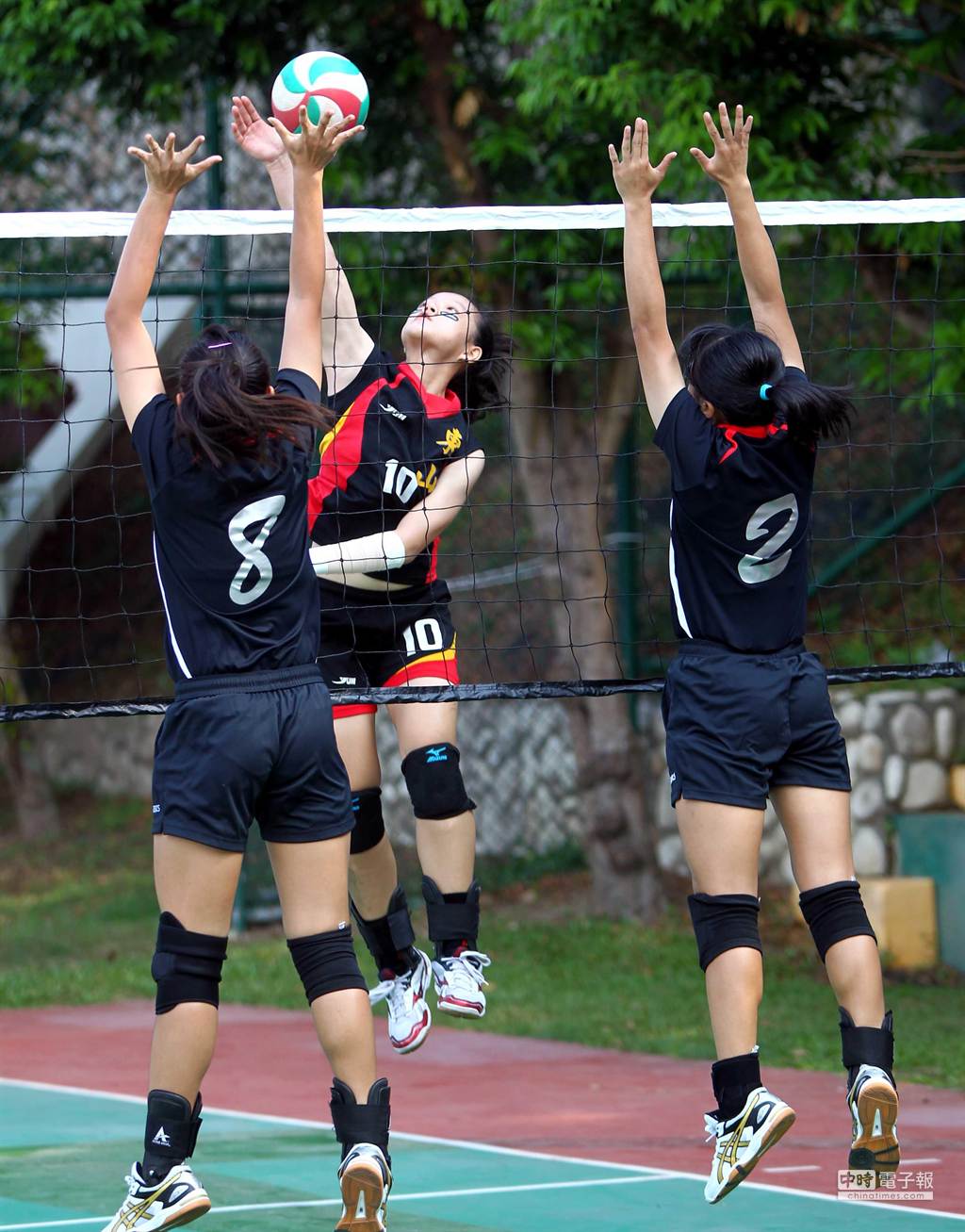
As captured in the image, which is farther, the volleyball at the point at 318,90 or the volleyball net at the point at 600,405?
the volleyball net at the point at 600,405

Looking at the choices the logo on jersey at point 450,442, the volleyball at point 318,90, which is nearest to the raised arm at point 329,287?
the volleyball at point 318,90

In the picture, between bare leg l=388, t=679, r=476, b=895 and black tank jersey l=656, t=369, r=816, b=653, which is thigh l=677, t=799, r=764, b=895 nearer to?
black tank jersey l=656, t=369, r=816, b=653

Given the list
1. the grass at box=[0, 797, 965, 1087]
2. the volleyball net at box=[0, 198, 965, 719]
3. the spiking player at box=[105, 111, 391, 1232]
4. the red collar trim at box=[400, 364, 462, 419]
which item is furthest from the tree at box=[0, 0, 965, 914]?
the spiking player at box=[105, 111, 391, 1232]

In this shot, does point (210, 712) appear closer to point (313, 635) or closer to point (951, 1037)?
point (313, 635)

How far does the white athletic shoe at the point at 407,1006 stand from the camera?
5664mm

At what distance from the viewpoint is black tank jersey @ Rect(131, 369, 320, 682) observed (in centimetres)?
433

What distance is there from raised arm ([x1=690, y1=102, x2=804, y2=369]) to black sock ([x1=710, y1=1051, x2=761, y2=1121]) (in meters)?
1.79

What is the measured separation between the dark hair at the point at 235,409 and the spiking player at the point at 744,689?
38.2 inches

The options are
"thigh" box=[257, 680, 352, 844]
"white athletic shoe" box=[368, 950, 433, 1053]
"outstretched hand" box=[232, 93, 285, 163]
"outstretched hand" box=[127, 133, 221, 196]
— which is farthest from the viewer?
"white athletic shoe" box=[368, 950, 433, 1053]

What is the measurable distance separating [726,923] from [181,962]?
4.47ft

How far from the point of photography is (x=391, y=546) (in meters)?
5.46

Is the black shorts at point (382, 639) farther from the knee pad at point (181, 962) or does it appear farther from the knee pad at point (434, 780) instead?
the knee pad at point (181, 962)

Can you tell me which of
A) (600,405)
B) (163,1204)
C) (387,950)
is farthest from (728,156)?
(600,405)

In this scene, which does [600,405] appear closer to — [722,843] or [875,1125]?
[722,843]
